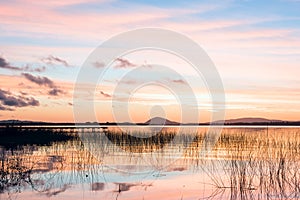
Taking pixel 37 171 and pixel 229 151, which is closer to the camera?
pixel 37 171

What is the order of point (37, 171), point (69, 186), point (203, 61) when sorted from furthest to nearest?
point (203, 61) → point (37, 171) → point (69, 186)

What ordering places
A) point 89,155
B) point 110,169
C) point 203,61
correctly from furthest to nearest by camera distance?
point 203,61
point 89,155
point 110,169

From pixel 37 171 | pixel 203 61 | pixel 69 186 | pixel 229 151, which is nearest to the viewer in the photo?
pixel 69 186

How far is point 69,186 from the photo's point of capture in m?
11.2

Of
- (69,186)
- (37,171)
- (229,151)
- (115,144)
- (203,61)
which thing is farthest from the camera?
(115,144)

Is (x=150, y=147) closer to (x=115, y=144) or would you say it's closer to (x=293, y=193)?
(x=115, y=144)

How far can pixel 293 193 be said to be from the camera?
1043cm

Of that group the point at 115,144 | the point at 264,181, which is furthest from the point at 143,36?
the point at 264,181

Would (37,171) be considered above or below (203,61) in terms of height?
below

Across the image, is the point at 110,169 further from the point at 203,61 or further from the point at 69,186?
the point at 203,61

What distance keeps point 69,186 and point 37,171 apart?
2.02 m

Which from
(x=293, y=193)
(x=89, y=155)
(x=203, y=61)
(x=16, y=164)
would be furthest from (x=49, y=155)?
(x=293, y=193)

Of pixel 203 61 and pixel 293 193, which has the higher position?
pixel 203 61

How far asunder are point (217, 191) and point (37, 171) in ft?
15.2
